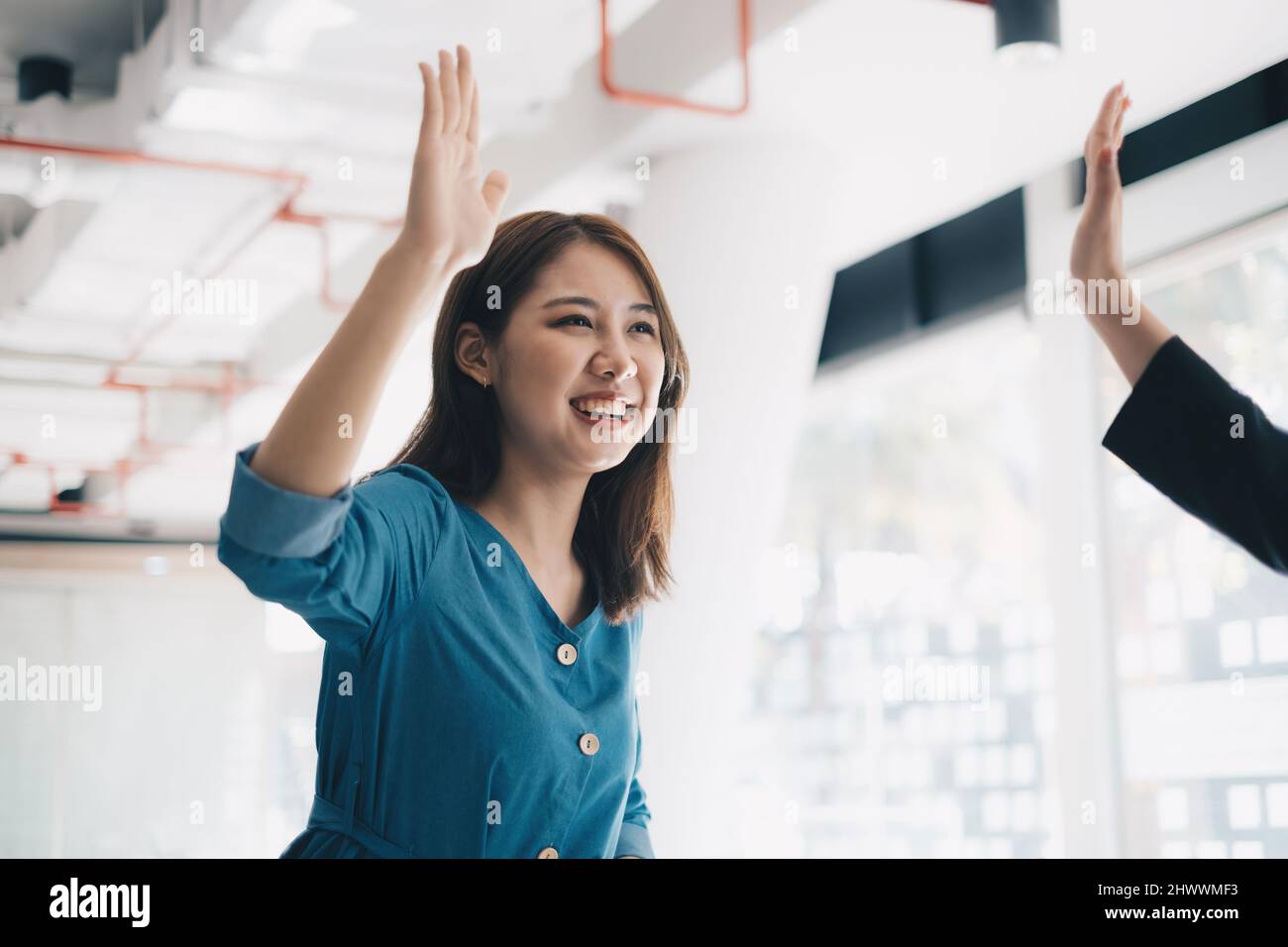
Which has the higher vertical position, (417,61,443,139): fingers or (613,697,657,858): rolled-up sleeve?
(417,61,443,139): fingers

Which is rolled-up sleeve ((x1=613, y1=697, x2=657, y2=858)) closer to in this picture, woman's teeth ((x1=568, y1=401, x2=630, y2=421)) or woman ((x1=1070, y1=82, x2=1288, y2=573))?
woman's teeth ((x1=568, y1=401, x2=630, y2=421))

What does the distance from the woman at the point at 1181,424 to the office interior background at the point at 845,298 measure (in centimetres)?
114

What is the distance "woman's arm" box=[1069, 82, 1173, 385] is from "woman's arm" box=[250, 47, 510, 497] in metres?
0.47

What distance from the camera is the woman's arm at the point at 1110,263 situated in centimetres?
103

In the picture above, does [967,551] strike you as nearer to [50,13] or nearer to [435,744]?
[50,13]

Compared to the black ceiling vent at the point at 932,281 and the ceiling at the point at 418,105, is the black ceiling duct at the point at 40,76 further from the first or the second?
the black ceiling vent at the point at 932,281

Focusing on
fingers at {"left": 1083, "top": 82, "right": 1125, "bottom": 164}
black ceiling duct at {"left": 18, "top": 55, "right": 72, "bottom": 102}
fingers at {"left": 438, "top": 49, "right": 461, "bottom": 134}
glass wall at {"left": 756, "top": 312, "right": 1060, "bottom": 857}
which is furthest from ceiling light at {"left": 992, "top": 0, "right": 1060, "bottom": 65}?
black ceiling duct at {"left": 18, "top": 55, "right": 72, "bottom": 102}

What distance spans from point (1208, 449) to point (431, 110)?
1.92ft

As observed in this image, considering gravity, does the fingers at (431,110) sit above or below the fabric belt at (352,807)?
above

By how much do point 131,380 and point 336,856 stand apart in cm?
446

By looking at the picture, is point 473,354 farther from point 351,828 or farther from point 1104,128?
point 1104,128

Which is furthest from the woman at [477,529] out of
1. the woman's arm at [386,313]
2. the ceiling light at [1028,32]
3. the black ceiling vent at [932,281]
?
the black ceiling vent at [932,281]

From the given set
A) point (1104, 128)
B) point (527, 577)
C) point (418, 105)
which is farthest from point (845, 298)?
point (527, 577)

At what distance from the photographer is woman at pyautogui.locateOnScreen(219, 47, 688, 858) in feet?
2.53
